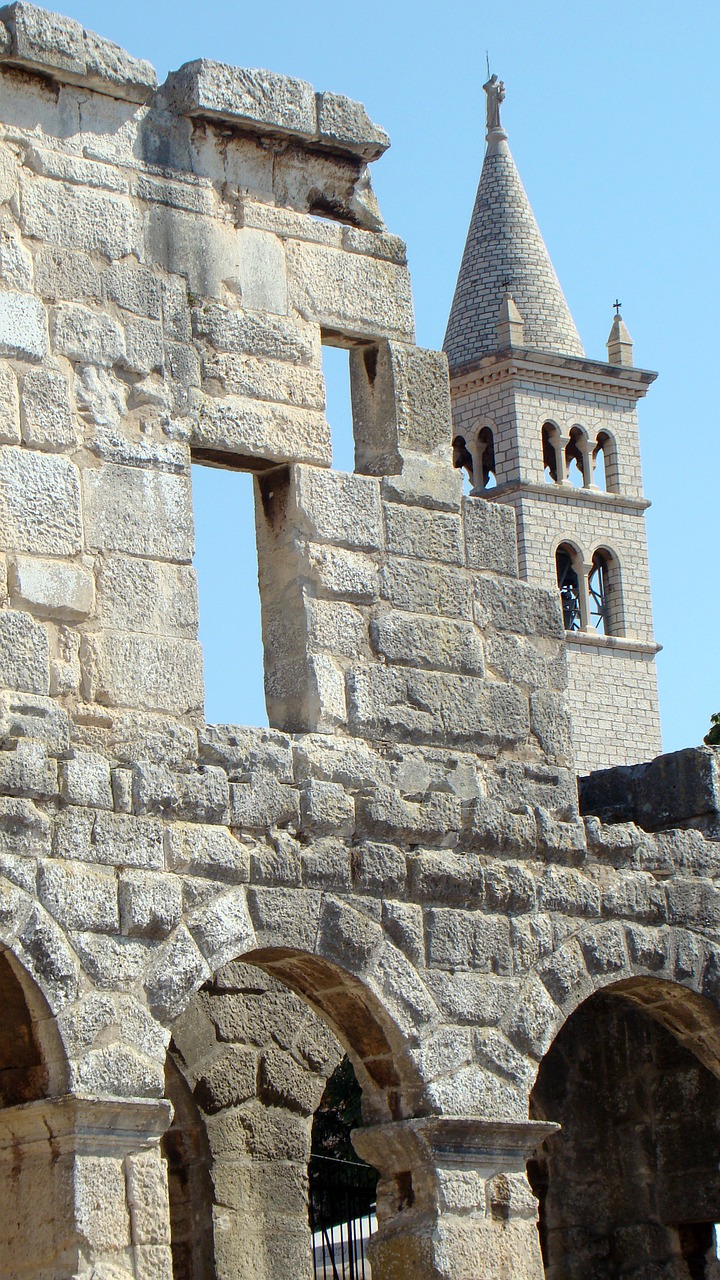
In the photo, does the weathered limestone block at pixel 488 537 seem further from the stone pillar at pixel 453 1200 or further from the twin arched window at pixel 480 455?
the twin arched window at pixel 480 455

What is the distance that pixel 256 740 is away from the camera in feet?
26.7

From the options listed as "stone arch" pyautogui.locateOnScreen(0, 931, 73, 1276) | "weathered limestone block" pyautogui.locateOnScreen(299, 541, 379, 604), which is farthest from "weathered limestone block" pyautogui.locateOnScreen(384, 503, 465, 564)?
"stone arch" pyautogui.locateOnScreen(0, 931, 73, 1276)

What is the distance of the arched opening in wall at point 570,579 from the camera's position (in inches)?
2045

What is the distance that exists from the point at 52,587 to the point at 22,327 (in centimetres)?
96

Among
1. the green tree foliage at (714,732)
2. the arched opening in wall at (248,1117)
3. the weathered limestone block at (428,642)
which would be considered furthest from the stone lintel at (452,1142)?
the green tree foliage at (714,732)

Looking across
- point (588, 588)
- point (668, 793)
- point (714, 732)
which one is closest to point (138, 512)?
point (668, 793)

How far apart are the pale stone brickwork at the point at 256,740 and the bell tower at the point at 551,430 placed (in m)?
40.6

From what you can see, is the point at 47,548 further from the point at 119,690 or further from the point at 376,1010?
the point at 376,1010

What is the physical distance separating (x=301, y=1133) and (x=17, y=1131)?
2820mm

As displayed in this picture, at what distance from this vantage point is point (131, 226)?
8391 mm

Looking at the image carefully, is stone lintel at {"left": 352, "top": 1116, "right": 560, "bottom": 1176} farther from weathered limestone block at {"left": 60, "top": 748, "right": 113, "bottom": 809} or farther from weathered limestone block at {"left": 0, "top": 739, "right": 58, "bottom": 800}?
weathered limestone block at {"left": 0, "top": 739, "right": 58, "bottom": 800}

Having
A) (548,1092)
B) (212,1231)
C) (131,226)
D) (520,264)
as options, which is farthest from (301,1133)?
(520,264)

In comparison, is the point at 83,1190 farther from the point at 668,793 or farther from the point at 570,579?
the point at 570,579

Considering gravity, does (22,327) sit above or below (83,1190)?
above
